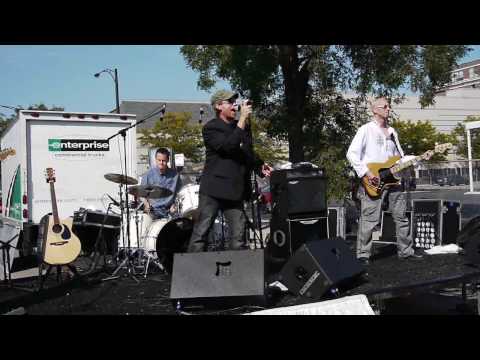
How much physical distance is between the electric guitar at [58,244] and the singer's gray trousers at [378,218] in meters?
3.37

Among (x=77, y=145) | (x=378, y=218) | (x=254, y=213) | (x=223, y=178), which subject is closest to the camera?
(x=223, y=178)

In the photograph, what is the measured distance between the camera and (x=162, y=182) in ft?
24.6

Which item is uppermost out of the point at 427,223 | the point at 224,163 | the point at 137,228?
the point at 224,163

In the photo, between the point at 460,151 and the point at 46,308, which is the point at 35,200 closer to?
the point at 46,308

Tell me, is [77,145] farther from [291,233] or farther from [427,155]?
[427,155]

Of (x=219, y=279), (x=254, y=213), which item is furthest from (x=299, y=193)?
Result: (x=219, y=279)

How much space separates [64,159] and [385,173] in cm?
587

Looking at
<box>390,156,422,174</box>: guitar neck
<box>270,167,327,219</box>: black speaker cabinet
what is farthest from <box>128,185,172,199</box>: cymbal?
<box>390,156,422,174</box>: guitar neck

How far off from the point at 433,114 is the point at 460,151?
654 inches

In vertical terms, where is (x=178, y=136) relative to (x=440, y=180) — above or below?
above

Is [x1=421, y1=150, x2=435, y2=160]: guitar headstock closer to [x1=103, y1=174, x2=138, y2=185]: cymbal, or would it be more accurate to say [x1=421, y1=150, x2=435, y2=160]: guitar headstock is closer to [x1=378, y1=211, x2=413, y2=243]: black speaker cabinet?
[x1=378, y1=211, x2=413, y2=243]: black speaker cabinet

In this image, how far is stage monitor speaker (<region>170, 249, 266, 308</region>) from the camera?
4172 mm

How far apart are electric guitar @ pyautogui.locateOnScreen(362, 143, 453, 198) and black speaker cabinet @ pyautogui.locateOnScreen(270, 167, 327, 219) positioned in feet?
2.89

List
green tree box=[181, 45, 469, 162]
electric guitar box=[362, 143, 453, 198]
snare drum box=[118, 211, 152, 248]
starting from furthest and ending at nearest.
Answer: green tree box=[181, 45, 469, 162] < snare drum box=[118, 211, 152, 248] < electric guitar box=[362, 143, 453, 198]
